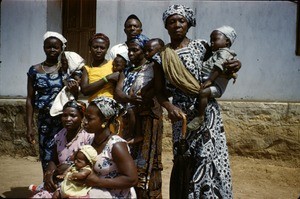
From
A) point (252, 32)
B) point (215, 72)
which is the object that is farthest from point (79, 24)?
point (215, 72)

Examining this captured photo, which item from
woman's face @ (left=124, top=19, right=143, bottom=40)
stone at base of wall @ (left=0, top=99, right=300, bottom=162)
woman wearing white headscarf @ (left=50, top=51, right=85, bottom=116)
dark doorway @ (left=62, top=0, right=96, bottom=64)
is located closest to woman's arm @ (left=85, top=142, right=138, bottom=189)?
woman wearing white headscarf @ (left=50, top=51, right=85, bottom=116)

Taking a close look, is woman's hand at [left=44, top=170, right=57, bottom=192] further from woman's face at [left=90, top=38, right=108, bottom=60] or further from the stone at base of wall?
the stone at base of wall

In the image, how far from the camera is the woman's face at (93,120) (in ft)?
10.4

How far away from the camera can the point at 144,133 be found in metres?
4.14

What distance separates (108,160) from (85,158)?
0.17 metres

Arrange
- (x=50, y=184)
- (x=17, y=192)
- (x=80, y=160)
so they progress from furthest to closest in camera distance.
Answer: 1. (x=17, y=192)
2. (x=50, y=184)
3. (x=80, y=160)

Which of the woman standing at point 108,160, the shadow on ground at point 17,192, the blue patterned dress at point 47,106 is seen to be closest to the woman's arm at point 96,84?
the blue patterned dress at point 47,106

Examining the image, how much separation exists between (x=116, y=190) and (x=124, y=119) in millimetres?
1310

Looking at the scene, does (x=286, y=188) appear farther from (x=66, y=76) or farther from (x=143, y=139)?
(x=66, y=76)

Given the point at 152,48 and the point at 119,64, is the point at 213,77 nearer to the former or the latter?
the point at 152,48

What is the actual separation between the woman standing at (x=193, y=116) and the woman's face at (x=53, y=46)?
56.6 inches

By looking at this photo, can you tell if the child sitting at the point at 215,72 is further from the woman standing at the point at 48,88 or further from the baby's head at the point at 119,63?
the woman standing at the point at 48,88

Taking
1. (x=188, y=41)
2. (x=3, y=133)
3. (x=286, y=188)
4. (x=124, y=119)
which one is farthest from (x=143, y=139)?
(x=3, y=133)

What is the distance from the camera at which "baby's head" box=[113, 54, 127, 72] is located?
14.8 feet
